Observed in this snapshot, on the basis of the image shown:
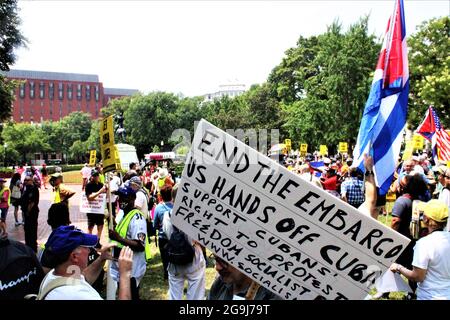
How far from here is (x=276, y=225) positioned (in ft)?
7.86

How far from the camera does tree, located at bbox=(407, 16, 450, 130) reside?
32.0 meters

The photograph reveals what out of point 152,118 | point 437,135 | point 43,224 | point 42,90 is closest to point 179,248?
point 43,224

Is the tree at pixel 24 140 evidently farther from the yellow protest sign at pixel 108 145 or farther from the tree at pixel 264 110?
the yellow protest sign at pixel 108 145

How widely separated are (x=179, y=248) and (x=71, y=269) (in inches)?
86.5

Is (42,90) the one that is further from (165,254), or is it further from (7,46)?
(165,254)

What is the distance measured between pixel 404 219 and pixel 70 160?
92509mm

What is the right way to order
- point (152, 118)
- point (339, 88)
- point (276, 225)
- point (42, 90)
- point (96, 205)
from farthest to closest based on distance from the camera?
point (42, 90) < point (152, 118) < point (339, 88) < point (96, 205) < point (276, 225)

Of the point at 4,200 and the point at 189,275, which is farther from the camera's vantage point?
the point at 4,200

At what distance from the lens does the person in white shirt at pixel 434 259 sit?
11.4ft

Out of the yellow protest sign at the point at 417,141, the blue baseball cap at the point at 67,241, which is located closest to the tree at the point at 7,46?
the blue baseball cap at the point at 67,241

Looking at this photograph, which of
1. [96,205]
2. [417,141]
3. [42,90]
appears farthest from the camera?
[42,90]

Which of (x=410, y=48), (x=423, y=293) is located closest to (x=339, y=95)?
(x=410, y=48)
